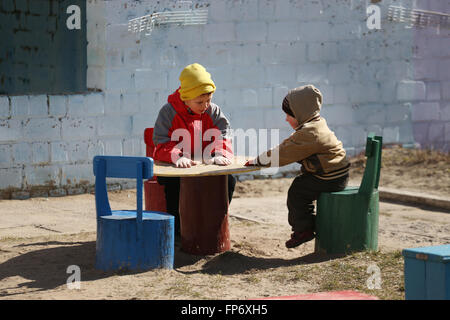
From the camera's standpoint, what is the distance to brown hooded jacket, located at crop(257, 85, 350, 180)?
5730 millimetres

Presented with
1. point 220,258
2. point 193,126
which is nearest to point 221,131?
point 193,126

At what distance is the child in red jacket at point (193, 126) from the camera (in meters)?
5.81

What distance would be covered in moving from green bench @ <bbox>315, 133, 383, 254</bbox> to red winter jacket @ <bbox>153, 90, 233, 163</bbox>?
0.87 metres

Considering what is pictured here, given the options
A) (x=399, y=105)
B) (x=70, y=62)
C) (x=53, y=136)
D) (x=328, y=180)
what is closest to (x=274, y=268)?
(x=328, y=180)

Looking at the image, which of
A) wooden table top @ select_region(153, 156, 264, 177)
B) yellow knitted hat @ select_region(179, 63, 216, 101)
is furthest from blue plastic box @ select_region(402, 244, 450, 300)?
yellow knitted hat @ select_region(179, 63, 216, 101)

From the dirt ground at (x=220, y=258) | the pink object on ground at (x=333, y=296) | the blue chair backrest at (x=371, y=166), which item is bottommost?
the dirt ground at (x=220, y=258)

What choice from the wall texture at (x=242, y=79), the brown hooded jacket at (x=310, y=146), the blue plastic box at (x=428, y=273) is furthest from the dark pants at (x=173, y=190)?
the wall texture at (x=242, y=79)

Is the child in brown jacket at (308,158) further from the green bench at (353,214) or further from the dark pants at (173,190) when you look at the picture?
the dark pants at (173,190)

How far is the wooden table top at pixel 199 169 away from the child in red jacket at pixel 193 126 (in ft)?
0.27

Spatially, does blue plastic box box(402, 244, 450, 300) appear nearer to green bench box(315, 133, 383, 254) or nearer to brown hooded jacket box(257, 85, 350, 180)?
green bench box(315, 133, 383, 254)

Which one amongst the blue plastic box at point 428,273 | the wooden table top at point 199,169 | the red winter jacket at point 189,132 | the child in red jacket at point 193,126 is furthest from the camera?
the red winter jacket at point 189,132

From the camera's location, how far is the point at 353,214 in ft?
18.9

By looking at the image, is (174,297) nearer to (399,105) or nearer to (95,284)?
(95,284)

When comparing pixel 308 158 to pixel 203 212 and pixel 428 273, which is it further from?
pixel 428 273
